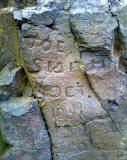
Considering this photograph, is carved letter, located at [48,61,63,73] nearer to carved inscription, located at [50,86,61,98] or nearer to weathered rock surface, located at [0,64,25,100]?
carved inscription, located at [50,86,61,98]

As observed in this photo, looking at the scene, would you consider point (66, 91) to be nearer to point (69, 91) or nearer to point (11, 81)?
point (69, 91)

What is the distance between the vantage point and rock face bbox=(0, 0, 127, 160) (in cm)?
138

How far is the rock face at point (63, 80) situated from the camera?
138 centimetres

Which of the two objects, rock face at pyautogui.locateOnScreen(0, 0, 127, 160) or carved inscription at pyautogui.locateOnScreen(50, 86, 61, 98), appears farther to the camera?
carved inscription at pyautogui.locateOnScreen(50, 86, 61, 98)

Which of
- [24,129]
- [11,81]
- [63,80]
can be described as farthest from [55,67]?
[24,129]

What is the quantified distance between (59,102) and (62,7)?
764 mm

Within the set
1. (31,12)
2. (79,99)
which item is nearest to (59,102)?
(79,99)

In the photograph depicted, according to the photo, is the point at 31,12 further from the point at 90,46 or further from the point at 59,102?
the point at 59,102

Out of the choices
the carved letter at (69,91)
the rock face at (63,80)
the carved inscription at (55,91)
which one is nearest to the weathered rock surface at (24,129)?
the rock face at (63,80)

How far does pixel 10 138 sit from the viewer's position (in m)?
1.56

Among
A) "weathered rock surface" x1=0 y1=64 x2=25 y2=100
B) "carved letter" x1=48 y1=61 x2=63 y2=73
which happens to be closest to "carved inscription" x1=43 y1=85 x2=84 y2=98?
A: "carved letter" x1=48 y1=61 x2=63 y2=73

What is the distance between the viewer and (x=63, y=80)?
1.51 m

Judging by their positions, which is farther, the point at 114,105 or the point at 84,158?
the point at 84,158

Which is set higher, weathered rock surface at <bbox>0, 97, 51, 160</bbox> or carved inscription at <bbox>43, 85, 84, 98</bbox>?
carved inscription at <bbox>43, 85, 84, 98</bbox>
